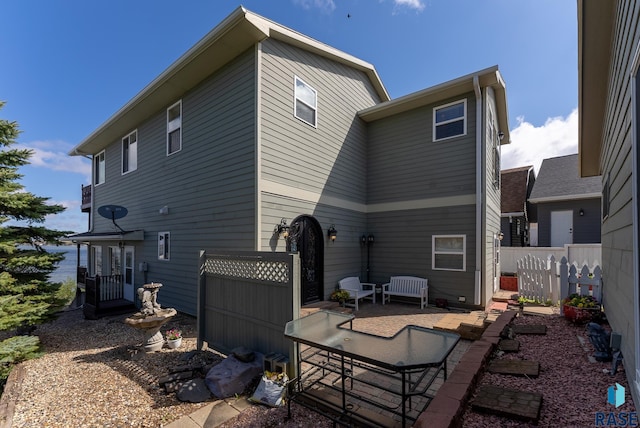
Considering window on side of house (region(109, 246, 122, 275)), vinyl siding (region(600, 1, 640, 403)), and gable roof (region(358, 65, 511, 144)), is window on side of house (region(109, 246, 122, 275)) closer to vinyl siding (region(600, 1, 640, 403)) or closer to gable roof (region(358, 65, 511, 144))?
gable roof (region(358, 65, 511, 144))

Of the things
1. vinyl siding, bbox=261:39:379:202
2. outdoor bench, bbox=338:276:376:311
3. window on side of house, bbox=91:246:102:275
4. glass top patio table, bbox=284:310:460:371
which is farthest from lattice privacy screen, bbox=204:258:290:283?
window on side of house, bbox=91:246:102:275

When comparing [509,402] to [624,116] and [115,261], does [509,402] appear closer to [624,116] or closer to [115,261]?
[624,116]

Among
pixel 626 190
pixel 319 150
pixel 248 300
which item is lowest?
pixel 248 300

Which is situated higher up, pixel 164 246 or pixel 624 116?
pixel 624 116

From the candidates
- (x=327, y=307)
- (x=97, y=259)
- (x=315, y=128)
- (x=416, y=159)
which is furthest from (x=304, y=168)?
(x=97, y=259)

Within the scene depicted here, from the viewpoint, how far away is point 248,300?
420 cm

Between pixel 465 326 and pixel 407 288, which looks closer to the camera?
pixel 465 326

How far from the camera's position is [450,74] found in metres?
8.11

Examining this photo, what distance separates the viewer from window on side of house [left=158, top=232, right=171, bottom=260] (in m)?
8.28

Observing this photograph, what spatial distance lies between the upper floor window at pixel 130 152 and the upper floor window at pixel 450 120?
10.1 m

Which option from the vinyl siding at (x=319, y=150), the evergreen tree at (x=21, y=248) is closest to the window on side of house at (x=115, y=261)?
the evergreen tree at (x=21, y=248)

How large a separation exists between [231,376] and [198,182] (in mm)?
5293

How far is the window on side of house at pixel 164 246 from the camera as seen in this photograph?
8281 millimetres

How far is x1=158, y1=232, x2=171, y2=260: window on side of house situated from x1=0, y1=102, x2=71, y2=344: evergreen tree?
8.17 feet
